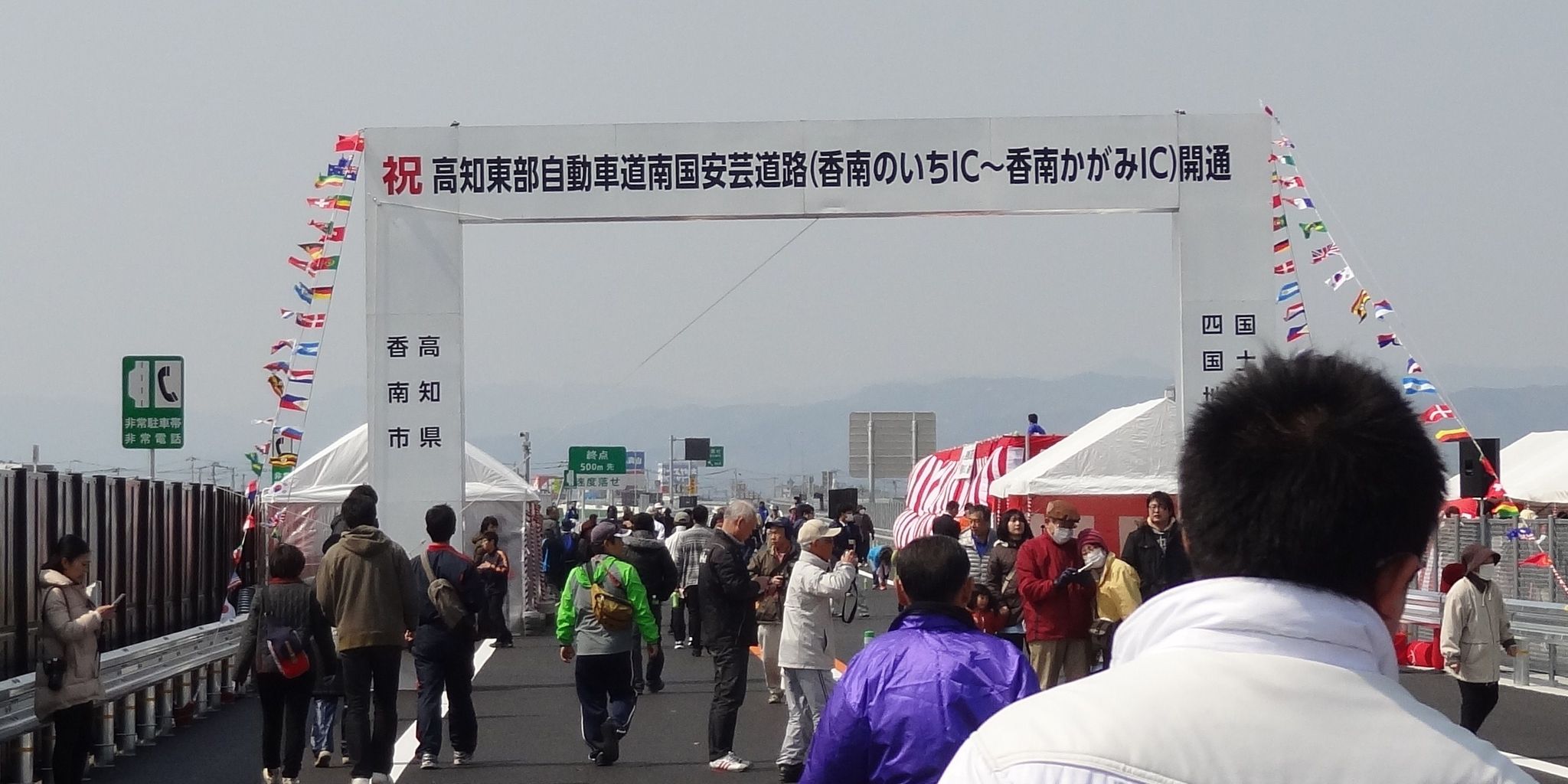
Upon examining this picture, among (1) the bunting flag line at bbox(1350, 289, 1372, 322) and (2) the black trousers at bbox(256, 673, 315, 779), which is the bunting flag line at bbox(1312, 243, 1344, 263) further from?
(2) the black trousers at bbox(256, 673, 315, 779)

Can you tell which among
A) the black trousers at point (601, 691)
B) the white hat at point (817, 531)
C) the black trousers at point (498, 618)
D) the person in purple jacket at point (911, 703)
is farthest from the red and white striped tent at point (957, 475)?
the person in purple jacket at point (911, 703)

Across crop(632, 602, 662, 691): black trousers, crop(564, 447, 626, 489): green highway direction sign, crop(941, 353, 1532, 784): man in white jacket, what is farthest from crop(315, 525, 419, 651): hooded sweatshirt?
crop(564, 447, 626, 489): green highway direction sign

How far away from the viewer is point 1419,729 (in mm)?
1924

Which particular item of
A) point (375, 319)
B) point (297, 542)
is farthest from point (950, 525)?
point (297, 542)

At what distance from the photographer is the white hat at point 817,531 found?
34.5ft

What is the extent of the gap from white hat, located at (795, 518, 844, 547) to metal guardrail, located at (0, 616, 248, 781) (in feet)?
12.0

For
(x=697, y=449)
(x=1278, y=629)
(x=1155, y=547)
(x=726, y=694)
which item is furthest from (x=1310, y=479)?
(x=697, y=449)

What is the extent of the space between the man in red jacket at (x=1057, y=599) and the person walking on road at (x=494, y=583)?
15.0 ft

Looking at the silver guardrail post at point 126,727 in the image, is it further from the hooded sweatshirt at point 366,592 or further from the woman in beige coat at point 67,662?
the hooded sweatshirt at point 366,592

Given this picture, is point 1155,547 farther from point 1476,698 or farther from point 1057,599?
point 1476,698

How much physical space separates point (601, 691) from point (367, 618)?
200cm

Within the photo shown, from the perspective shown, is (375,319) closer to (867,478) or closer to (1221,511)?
(1221,511)

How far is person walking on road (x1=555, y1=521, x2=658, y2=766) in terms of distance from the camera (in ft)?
39.3

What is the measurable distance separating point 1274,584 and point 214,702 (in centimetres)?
1635
